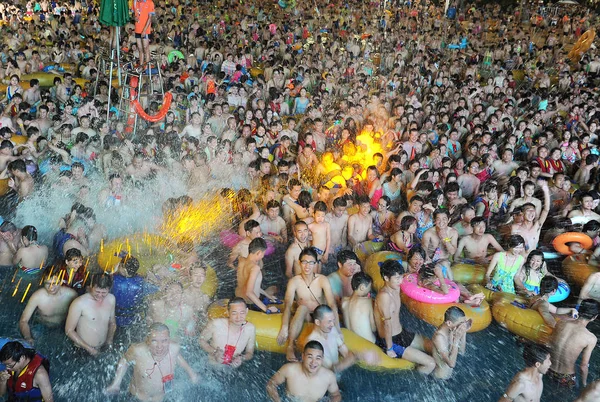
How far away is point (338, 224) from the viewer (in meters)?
6.39

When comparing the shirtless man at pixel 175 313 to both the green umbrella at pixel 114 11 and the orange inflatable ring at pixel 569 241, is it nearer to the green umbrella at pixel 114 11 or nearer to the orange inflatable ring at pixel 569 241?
the orange inflatable ring at pixel 569 241

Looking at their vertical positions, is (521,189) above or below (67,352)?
above

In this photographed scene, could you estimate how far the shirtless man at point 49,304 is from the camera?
433cm

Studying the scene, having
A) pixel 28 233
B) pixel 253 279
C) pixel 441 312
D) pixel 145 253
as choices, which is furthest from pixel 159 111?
pixel 441 312

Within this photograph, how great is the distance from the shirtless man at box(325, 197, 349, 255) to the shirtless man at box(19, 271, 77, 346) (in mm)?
2991

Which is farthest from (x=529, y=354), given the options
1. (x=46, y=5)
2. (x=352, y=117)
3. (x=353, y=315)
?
(x=46, y=5)

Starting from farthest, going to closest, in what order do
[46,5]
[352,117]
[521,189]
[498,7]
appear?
1. [498,7]
2. [46,5]
3. [352,117]
4. [521,189]

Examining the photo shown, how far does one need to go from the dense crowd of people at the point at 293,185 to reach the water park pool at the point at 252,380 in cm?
14

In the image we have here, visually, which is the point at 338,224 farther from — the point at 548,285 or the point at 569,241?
the point at 569,241

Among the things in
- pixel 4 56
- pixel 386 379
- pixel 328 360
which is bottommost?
pixel 386 379

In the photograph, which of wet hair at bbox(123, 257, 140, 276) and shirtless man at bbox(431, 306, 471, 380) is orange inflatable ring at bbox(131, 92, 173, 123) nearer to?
wet hair at bbox(123, 257, 140, 276)

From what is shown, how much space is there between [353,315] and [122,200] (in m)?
3.48

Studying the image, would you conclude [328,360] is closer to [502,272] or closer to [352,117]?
[502,272]

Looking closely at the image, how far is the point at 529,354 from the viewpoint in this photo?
4480 millimetres
